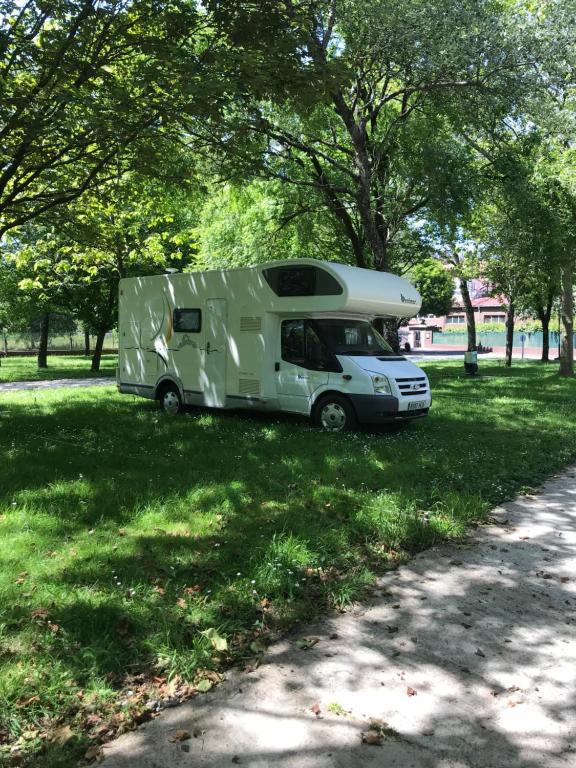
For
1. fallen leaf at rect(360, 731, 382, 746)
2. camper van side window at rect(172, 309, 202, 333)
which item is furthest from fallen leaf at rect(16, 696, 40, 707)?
camper van side window at rect(172, 309, 202, 333)

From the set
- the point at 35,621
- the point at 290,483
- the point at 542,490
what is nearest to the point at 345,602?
the point at 35,621

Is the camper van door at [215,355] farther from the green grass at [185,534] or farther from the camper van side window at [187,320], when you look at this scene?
the green grass at [185,534]

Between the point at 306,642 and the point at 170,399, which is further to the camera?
the point at 170,399

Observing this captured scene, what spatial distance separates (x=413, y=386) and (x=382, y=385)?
736 millimetres

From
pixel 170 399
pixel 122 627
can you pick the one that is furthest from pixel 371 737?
pixel 170 399

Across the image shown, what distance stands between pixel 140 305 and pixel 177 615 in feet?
32.2

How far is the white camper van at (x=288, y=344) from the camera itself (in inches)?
376

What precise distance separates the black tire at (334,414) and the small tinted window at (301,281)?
Result: 175 cm

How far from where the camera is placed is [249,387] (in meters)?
10.6

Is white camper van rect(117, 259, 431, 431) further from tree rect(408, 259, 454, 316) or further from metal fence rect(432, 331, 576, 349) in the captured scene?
metal fence rect(432, 331, 576, 349)

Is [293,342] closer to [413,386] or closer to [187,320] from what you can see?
[413,386]

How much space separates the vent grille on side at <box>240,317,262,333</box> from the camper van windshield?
106 cm

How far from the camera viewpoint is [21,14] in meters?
8.50

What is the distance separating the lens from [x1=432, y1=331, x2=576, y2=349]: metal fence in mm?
60812
